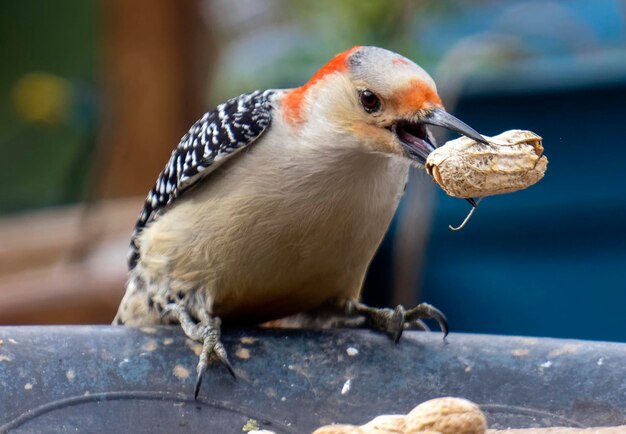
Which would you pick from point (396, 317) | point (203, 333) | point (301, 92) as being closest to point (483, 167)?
point (396, 317)

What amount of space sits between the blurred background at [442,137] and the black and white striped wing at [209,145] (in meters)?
2.81

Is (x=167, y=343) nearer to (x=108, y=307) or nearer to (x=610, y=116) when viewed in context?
(x=610, y=116)

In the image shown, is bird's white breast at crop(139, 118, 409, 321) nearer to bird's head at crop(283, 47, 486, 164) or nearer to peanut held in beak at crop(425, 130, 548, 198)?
bird's head at crop(283, 47, 486, 164)

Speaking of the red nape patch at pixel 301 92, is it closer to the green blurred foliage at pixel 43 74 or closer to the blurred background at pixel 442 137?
the blurred background at pixel 442 137

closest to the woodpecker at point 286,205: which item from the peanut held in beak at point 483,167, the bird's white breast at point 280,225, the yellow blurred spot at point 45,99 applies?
the bird's white breast at point 280,225

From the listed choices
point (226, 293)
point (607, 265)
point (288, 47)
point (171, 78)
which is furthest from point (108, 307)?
point (226, 293)

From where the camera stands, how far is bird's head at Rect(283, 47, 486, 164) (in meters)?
3.76

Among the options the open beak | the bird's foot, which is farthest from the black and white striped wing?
the bird's foot

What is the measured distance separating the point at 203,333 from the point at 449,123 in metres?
1.17

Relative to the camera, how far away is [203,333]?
4059mm

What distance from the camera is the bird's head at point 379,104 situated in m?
3.76

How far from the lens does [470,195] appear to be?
3.61 m

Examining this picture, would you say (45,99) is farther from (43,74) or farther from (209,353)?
(209,353)

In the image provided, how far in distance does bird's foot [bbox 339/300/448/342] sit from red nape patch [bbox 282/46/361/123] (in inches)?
31.9
